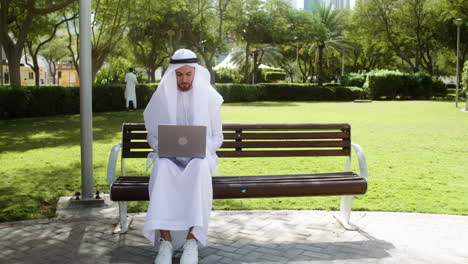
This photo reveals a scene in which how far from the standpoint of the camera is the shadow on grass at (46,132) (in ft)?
37.9

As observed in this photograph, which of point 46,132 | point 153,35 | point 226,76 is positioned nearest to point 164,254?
point 46,132

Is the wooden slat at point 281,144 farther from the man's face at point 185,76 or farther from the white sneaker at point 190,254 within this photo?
the white sneaker at point 190,254

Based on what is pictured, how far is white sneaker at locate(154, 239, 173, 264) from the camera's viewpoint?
12.9 ft

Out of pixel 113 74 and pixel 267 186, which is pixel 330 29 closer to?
pixel 113 74

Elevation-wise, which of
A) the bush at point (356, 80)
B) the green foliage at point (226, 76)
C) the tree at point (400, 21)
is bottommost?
the bush at point (356, 80)

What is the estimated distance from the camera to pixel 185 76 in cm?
449

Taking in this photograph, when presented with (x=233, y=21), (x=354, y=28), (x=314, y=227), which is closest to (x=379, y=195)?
(x=314, y=227)

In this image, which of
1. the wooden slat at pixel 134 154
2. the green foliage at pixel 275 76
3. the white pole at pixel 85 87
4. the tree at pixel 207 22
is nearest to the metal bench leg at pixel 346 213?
the wooden slat at pixel 134 154

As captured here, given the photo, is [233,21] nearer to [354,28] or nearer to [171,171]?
[354,28]

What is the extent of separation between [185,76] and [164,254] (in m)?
1.54

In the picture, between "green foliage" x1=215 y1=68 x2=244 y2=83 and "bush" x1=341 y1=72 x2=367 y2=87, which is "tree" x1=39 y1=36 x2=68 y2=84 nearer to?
"green foliage" x1=215 y1=68 x2=244 y2=83

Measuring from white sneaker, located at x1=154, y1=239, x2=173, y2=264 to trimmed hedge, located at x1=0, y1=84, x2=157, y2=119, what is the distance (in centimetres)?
1549

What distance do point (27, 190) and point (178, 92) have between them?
3.34 m

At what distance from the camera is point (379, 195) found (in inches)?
265
